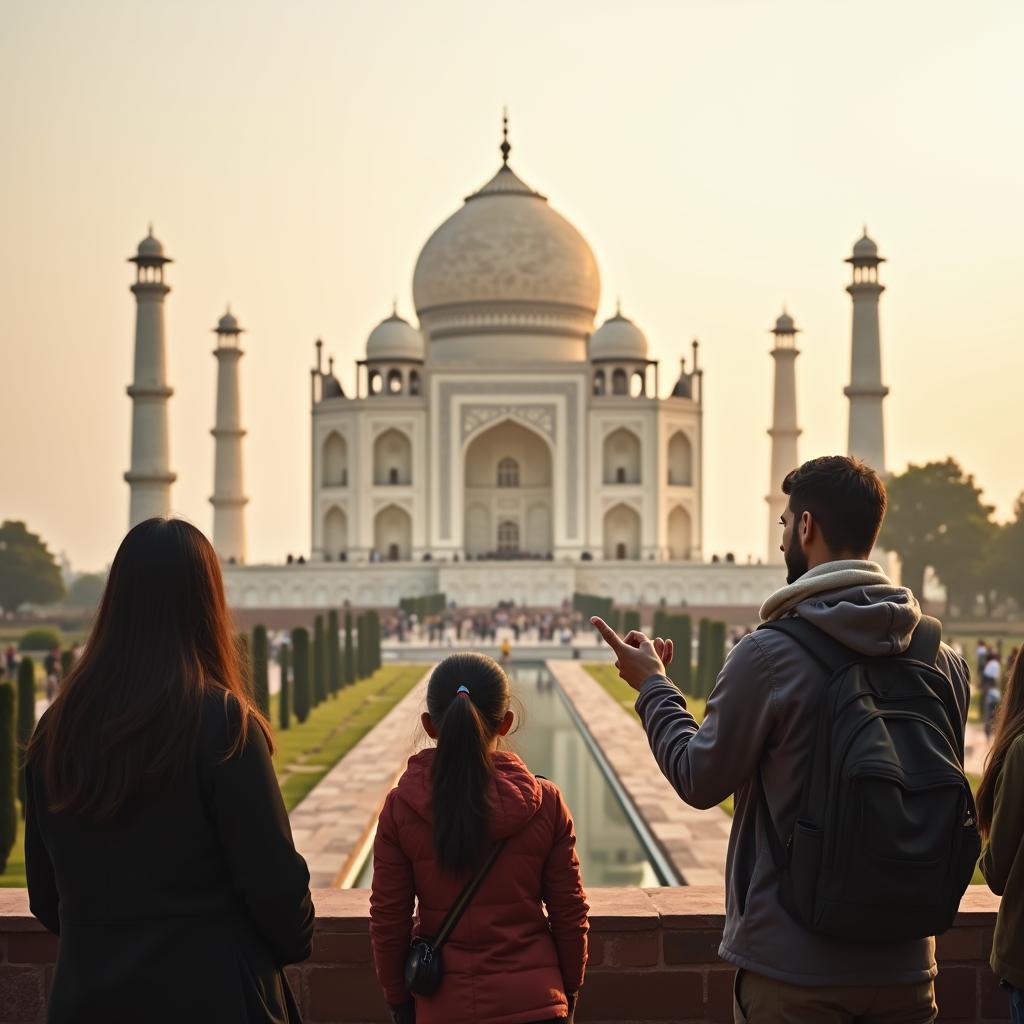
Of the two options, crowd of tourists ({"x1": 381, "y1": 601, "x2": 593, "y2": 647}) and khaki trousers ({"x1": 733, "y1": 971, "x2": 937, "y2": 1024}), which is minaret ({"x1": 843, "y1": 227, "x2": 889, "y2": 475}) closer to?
crowd of tourists ({"x1": 381, "y1": 601, "x2": 593, "y2": 647})

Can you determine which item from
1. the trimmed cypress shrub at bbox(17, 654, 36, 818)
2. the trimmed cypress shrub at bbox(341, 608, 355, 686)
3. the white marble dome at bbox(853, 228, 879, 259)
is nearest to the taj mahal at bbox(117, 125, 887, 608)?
the white marble dome at bbox(853, 228, 879, 259)

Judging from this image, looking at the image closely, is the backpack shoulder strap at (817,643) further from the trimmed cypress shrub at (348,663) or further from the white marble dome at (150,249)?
the white marble dome at (150,249)

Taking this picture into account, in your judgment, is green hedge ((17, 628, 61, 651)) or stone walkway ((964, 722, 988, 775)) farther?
green hedge ((17, 628, 61, 651))

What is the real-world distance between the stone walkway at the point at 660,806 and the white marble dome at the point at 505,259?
19982mm

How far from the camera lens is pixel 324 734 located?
11.1m

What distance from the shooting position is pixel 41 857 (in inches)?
67.6

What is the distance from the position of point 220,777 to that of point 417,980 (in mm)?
400

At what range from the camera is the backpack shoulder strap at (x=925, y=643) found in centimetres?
171

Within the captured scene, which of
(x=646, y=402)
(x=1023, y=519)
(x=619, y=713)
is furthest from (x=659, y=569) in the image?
(x=619, y=713)

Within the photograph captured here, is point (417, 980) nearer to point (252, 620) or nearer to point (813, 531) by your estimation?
point (813, 531)

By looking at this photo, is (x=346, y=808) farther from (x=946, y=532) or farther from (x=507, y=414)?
(x=507, y=414)

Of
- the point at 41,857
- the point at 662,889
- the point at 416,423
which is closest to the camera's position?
Answer: the point at 41,857

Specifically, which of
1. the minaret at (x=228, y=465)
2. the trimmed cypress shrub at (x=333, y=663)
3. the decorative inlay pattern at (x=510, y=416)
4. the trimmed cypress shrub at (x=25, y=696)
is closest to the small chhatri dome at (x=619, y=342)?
the decorative inlay pattern at (x=510, y=416)

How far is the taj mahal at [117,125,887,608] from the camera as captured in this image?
27250 mm
